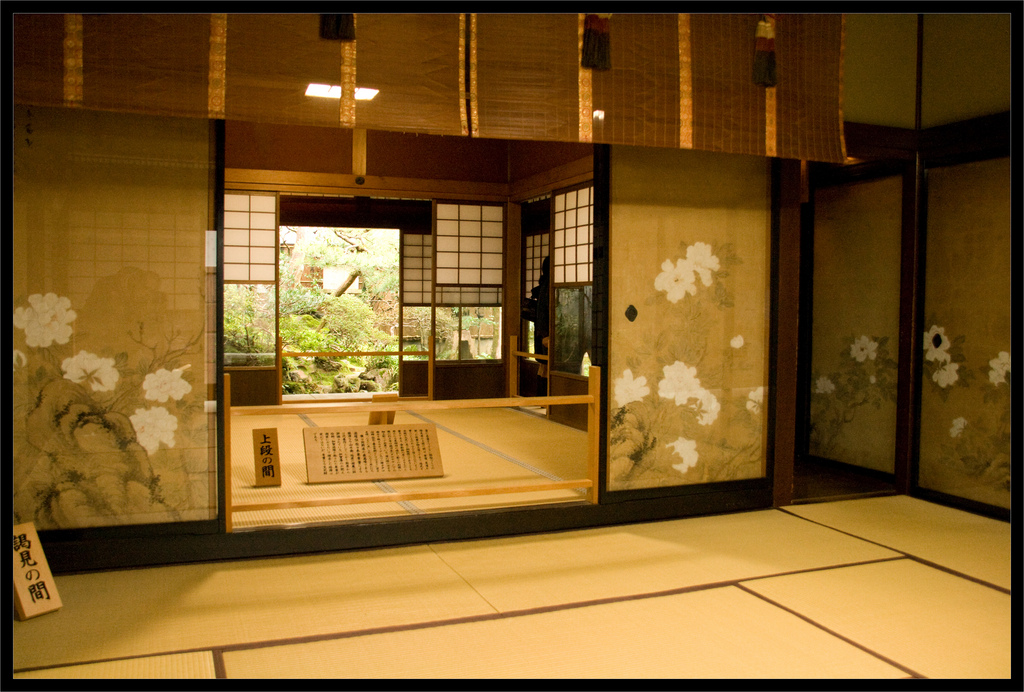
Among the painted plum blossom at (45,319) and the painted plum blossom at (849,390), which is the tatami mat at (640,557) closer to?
the painted plum blossom at (849,390)

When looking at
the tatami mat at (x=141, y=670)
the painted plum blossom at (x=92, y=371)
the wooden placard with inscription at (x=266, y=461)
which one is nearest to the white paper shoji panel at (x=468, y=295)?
the wooden placard with inscription at (x=266, y=461)

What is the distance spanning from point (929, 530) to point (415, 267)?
564 centimetres

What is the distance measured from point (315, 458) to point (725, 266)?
96.3 inches

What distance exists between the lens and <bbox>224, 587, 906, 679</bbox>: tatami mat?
6.84ft

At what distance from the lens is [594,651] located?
2211mm

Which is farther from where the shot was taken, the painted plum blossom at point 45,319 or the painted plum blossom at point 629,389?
the painted plum blossom at point 629,389

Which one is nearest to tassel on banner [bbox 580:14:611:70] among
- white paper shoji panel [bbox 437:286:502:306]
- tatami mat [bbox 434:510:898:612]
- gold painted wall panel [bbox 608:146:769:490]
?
gold painted wall panel [bbox 608:146:769:490]

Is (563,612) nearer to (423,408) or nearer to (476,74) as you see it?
(423,408)

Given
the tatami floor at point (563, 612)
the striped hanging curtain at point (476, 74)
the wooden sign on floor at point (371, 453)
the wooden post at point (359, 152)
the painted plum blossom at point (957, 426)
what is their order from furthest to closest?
the wooden post at point (359, 152)
the wooden sign on floor at point (371, 453)
the painted plum blossom at point (957, 426)
the striped hanging curtain at point (476, 74)
the tatami floor at point (563, 612)

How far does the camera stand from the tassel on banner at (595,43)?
126 inches

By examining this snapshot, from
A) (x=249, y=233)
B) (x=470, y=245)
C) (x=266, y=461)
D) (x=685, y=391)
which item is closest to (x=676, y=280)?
(x=685, y=391)

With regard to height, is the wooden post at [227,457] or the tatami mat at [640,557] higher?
the wooden post at [227,457]

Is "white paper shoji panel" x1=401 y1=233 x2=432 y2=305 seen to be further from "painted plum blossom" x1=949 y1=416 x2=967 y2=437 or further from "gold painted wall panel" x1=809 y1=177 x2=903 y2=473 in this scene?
"painted plum blossom" x1=949 y1=416 x2=967 y2=437

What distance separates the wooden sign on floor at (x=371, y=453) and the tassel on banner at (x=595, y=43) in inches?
88.8
